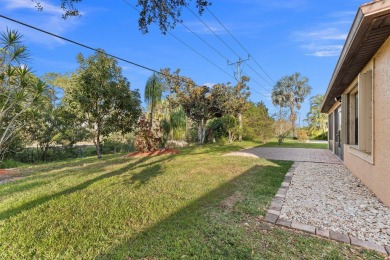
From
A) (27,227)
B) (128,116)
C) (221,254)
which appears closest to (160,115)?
(128,116)

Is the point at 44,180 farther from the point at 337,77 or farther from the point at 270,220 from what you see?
the point at 337,77

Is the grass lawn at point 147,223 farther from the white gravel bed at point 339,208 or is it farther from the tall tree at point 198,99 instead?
the tall tree at point 198,99

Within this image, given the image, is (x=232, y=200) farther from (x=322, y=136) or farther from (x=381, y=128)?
(x=322, y=136)

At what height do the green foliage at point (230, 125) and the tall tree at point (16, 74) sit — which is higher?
the tall tree at point (16, 74)

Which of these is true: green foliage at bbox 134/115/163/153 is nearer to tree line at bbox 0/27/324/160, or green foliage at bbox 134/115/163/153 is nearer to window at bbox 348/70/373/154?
tree line at bbox 0/27/324/160

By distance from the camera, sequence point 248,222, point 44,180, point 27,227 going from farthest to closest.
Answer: point 44,180, point 248,222, point 27,227

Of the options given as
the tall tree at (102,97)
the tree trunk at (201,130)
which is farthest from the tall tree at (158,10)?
the tree trunk at (201,130)

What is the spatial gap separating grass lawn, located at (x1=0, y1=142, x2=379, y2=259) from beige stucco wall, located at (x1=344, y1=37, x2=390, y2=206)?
6.48 ft

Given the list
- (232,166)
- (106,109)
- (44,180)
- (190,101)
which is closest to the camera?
(44,180)

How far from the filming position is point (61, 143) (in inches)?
518

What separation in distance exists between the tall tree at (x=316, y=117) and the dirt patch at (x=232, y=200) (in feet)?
107

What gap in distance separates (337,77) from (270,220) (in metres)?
4.97

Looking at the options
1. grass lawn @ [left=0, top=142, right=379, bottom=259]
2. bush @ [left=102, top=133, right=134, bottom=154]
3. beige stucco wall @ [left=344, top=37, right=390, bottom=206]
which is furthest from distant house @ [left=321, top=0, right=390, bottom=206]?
bush @ [left=102, top=133, right=134, bottom=154]

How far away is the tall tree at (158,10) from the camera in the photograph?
4500 millimetres
